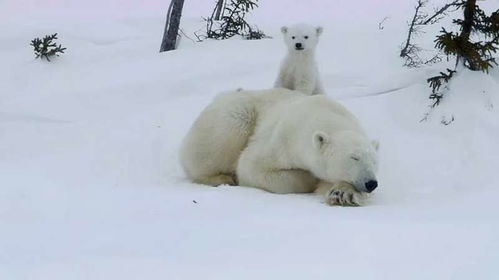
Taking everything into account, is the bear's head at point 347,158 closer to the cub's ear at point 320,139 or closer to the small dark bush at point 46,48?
the cub's ear at point 320,139

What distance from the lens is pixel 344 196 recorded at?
5004mm

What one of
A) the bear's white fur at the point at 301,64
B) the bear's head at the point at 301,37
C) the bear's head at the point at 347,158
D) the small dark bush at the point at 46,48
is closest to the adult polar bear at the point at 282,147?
the bear's head at the point at 347,158

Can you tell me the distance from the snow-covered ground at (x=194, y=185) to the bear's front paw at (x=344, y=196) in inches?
5.9

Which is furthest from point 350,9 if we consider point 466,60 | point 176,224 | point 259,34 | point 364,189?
point 176,224

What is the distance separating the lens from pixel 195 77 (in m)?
9.58

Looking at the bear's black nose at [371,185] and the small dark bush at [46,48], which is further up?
the bear's black nose at [371,185]

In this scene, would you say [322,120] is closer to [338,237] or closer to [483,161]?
[483,161]

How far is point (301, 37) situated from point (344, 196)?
3.15m

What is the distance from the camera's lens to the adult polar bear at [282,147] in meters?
5.10

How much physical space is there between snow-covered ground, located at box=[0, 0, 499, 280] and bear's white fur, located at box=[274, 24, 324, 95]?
1.87 ft

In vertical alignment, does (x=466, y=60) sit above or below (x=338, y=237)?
above

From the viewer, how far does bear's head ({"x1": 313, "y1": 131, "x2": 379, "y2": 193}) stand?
4984 mm

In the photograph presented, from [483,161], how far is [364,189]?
1.63 meters

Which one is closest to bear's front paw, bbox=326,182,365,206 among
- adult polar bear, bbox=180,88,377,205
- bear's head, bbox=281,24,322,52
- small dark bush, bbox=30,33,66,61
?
adult polar bear, bbox=180,88,377,205
